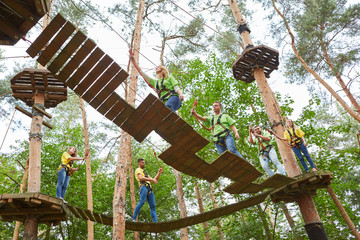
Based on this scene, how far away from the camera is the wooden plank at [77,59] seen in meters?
3.78

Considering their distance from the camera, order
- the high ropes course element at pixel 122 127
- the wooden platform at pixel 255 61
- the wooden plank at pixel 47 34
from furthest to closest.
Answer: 1. the wooden platform at pixel 255 61
2. the high ropes course element at pixel 122 127
3. the wooden plank at pixel 47 34

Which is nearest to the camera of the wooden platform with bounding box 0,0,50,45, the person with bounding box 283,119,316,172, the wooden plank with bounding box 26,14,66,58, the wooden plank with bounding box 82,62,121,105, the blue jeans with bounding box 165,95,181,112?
the wooden platform with bounding box 0,0,50,45

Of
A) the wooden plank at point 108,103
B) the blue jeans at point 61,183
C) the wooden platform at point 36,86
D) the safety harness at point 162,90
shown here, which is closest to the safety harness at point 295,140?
the safety harness at point 162,90

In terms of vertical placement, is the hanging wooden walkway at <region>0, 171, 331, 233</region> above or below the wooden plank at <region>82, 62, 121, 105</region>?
below

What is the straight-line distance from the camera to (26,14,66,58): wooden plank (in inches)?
146

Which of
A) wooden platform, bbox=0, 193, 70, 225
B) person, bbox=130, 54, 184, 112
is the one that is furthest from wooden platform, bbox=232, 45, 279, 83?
wooden platform, bbox=0, 193, 70, 225

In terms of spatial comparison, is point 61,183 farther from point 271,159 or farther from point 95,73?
point 271,159

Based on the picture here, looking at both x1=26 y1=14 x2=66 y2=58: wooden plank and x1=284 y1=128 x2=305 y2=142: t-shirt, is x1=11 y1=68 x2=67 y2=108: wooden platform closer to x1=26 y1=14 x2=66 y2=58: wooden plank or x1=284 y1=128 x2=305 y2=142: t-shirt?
x1=26 y1=14 x2=66 y2=58: wooden plank

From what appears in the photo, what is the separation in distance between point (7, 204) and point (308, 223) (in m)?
5.46

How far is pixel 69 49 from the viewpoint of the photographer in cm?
380

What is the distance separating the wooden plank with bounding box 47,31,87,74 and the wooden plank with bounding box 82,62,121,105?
0.50 meters

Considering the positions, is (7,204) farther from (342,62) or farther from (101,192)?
(342,62)

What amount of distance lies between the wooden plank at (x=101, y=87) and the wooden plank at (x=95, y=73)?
0.05m

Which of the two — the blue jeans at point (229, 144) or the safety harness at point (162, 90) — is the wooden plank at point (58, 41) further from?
the blue jeans at point (229, 144)
